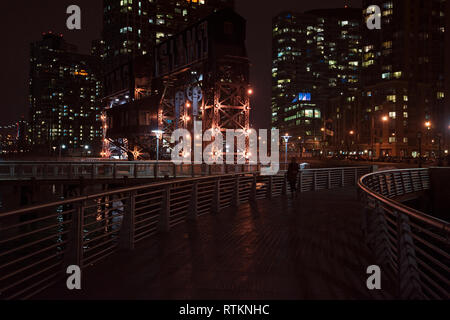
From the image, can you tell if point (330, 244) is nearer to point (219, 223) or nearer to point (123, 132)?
point (219, 223)

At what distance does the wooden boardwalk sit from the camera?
15.4 feet

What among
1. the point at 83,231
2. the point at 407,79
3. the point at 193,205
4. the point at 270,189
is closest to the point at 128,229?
the point at 83,231

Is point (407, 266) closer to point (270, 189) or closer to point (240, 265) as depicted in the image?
point (240, 265)

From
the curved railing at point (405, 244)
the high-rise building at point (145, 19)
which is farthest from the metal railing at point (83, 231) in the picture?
the high-rise building at point (145, 19)

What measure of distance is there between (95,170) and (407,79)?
4599 inches

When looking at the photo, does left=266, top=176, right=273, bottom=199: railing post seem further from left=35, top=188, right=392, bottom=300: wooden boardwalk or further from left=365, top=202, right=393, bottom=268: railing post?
left=365, top=202, right=393, bottom=268: railing post

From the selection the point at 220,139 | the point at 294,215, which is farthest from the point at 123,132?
the point at 294,215

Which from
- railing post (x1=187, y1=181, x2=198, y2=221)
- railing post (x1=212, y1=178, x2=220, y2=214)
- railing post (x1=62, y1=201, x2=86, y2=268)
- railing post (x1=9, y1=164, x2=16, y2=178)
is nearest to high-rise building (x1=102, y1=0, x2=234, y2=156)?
railing post (x1=9, y1=164, x2=16, y2=178)

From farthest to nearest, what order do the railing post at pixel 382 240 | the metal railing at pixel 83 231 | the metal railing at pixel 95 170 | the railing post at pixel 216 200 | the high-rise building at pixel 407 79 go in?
1. the high-rise building at pixel 407 79
2. the metal railing at pixel 95 170
3. the railing post at pixel 216 200
4. the railing post at pixel 382 240
5. the metal railing at pixel 83 231

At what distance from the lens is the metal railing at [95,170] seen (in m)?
25.8

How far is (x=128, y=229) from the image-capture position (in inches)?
277

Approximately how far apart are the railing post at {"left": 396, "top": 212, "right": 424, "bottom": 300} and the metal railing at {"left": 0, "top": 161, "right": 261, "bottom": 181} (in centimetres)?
2202

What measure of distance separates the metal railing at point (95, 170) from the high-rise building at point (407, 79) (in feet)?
321

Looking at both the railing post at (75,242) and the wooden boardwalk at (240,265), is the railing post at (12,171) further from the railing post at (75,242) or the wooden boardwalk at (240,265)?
the railing post at (75,242)
